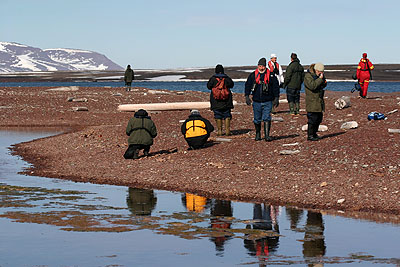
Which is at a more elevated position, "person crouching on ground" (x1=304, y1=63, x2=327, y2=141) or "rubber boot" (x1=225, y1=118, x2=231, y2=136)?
"person crouching on ground" (x1=304, y1=63, x2=327, y2=141)

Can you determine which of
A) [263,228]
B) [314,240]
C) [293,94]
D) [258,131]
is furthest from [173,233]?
[293,94]

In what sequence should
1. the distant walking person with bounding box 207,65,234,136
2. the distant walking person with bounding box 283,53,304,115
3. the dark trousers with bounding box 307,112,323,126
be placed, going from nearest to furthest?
the dark trousers with bounding box 307,112,323,126, the distant walking person with bounding box 207,65,234,136, the distant walking person with bounding box 283,53,304,115

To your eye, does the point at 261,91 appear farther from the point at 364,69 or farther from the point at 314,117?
the point at 364,69

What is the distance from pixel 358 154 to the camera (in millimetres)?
17531

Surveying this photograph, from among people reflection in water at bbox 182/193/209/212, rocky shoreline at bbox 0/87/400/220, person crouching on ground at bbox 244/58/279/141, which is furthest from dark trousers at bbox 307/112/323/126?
people reflection in water at bbox 182/193/209/212

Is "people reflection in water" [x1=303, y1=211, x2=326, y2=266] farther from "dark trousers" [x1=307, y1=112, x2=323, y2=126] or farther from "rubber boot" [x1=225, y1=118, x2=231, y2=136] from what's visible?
"rubber boot" [x1=225, y1=118, x2=231, y2=136]

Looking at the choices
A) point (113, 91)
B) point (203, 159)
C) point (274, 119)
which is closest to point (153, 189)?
point (203, 159)

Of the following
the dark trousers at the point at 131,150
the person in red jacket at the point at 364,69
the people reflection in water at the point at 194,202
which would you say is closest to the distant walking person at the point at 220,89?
the dark trousers at the point at 131,150

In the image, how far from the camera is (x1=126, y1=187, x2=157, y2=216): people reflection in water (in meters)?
12.7

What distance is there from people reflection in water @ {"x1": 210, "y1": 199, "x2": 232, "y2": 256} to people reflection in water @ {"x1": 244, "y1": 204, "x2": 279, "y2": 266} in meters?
0.33

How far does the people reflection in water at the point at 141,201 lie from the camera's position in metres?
12.7

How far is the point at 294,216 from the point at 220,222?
4.48 ft

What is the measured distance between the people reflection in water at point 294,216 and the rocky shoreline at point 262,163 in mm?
545

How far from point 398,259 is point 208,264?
2.35 meters
